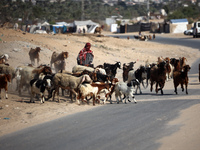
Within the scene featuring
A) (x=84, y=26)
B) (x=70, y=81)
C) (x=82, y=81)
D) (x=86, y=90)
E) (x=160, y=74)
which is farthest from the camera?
(x=84, y=26)

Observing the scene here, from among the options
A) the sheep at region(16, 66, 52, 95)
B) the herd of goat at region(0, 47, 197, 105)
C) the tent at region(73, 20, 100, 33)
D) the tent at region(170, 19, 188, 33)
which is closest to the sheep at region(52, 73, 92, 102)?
the herd of goat at region(0, 47, 197, 105)

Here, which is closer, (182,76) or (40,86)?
(40,86)

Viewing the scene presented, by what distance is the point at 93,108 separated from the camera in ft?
38.0

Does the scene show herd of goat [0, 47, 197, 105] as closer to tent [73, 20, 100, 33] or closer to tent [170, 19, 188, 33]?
tent [73, 20, 100, 33]

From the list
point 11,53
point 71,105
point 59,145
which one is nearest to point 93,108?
point 71,105

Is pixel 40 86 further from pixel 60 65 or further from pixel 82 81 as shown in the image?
pixel 60 65

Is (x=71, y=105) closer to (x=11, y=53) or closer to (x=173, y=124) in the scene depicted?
(x=173, y=124)

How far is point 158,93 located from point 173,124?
5449 millimetres

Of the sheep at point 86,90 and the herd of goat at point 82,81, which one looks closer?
the sheep at point 86,90

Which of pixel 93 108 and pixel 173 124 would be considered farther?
pixel 93 108

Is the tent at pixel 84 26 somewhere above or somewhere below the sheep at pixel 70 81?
above

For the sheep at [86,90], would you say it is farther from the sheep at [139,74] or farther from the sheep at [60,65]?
the sheep at [60,65]

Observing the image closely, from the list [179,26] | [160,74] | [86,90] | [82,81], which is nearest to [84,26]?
[179,26]

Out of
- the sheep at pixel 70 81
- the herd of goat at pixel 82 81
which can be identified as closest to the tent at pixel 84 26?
the herd of goat at pixel 82 81
